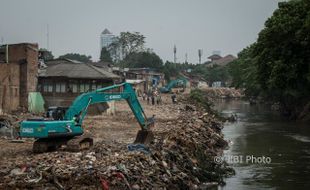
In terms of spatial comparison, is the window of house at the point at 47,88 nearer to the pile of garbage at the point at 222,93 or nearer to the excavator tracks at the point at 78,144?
the excavator tracks at the point at 78,144

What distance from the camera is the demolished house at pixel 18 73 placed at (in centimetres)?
3538

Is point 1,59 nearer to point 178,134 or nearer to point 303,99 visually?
point 178,134

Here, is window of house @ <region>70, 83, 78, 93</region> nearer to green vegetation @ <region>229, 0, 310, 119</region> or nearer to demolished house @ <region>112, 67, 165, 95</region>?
green vegetation @ <region>229, 0, 310, 119</region>

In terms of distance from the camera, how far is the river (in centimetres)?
2266

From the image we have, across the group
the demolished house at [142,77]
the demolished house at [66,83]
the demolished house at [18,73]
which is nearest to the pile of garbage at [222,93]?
the demolished house at [142,77]

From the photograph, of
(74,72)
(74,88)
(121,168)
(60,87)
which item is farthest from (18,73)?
(121,168)

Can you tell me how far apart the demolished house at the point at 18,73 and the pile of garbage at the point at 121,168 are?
46.6 feet

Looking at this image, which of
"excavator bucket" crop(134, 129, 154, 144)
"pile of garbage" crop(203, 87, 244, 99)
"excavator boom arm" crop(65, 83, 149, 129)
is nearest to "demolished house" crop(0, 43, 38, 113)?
"excavator boom arm" crop(65, 83, 149, 129)

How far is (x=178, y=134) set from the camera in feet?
89.8

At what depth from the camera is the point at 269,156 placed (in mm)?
30109

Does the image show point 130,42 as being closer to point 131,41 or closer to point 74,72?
point 131,41

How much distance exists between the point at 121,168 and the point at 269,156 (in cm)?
1463

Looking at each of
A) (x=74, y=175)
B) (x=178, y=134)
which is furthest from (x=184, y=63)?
(x=74, y=175)

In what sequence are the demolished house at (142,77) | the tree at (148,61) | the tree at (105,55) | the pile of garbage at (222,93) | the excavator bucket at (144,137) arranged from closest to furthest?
the excavator bucket at (144,137) → the demolished house at (142,77) → the tree at (148,61) → the pile of garbage at (222,93) → the tree at (105,55)
